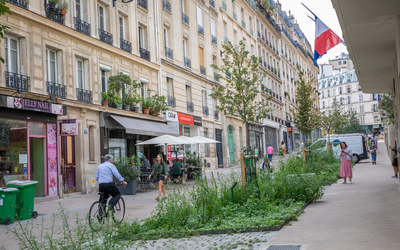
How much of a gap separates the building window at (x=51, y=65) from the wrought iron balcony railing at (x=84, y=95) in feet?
4.02

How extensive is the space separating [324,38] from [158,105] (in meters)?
10.9

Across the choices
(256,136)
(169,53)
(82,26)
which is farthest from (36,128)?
(256,136)

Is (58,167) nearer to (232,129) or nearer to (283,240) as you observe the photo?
(283,240)

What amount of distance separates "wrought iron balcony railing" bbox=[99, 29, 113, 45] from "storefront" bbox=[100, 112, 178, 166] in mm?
3568

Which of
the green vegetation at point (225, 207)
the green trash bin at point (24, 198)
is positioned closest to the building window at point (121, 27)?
the green trash bin at point (24, 198)

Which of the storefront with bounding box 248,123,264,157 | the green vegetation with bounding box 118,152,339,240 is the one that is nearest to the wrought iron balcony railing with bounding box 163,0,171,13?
the storefront with bounding box 248,123,264,157

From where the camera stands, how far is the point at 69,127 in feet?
54.9

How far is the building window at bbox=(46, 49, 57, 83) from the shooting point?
55.8ft

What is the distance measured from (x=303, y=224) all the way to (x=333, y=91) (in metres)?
113

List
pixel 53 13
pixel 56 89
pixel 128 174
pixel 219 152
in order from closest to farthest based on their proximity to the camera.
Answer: pixel 128 174, pixel 56 89, pixel 53 13, pixel 219 152

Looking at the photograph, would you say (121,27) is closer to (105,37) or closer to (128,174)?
(105,37)

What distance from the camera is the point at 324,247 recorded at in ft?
19.8

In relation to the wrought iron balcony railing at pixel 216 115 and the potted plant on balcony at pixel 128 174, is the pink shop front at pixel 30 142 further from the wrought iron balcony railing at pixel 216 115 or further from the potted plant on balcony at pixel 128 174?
the wrought iron balcony railing at pixel 216 115

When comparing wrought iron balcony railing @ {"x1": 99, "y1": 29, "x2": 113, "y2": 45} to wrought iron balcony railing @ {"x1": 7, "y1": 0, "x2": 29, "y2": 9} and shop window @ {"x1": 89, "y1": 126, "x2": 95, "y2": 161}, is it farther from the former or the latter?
wrought iron balcony railing @ {"x1": 7, "y1": 0, "x2": 29, "y2": 9}
